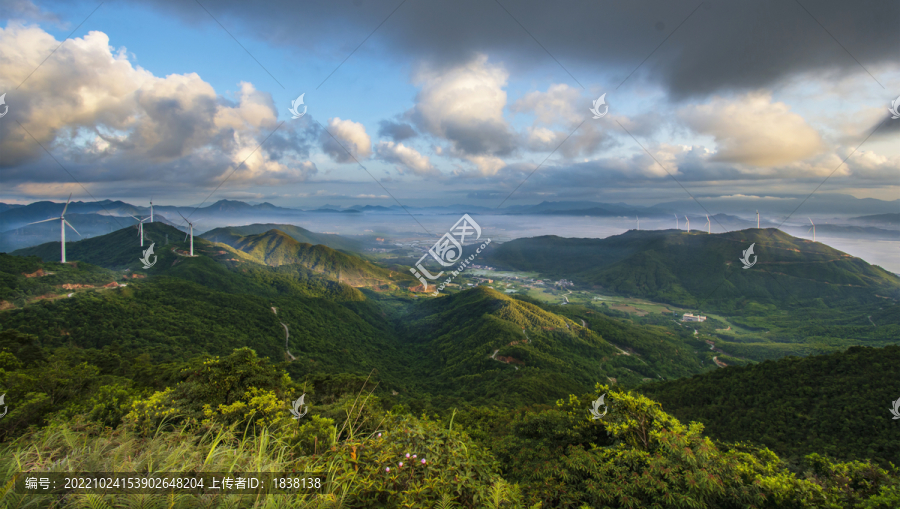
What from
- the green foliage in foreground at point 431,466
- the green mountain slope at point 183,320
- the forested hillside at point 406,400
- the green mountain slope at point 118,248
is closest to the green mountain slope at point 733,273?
the forested hillside at point 406,400

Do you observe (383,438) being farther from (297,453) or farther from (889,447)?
(889,447)

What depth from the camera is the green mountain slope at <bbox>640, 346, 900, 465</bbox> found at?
21812 millimetres

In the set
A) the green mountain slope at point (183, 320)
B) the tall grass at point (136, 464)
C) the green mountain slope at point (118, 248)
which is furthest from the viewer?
the green mountain slope at point (118, 248)

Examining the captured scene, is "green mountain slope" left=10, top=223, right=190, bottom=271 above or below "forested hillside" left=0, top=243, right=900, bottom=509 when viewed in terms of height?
above

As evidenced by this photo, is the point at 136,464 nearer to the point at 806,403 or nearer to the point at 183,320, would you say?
the point at 806,403

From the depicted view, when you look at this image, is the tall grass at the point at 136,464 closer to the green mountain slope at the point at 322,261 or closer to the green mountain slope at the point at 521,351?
the green mountain slope at the point at 521,351

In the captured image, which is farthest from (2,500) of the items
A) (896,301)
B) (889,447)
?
(896,301)

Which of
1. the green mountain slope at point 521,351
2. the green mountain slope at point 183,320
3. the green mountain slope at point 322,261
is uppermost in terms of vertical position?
the green mountain slope at point 322,261

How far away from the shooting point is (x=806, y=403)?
92.2 ft

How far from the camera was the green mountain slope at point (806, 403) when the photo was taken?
2181 cm

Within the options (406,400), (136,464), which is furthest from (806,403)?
(136,464)

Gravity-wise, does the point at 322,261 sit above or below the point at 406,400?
above

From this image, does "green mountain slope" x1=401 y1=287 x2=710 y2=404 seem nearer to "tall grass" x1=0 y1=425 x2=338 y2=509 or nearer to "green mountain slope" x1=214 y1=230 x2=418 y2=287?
"tall grass" x1=0 y1=425 x2=338 y2=509

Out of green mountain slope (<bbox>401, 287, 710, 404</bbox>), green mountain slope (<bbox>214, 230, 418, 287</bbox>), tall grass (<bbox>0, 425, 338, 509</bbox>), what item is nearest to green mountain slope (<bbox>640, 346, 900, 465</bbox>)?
green mountain slope (<bbox>401, 287, 710, 404</bbox>)
